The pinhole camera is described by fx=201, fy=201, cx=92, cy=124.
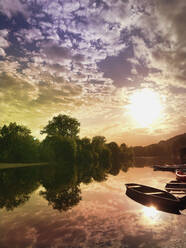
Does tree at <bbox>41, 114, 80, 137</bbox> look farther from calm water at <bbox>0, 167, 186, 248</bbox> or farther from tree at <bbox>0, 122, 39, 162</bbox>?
calm water at <bbox>0, 167, 186, 248</bbox>

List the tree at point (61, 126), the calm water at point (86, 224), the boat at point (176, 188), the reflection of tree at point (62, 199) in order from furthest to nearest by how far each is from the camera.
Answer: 1. the tree at point (61, 126)
2. the boat at point (176, 188)
3. the reflection of tree at point (62, 199)
4. the calm water at point (86, 224)

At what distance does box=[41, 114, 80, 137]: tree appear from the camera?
4072 inches

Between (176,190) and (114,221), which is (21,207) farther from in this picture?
(176,190)

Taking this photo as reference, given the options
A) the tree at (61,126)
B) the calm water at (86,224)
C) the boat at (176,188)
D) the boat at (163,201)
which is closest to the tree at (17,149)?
the tree at (61,126)

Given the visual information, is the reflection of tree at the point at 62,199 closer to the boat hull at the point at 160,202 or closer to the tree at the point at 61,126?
the boat hull at the point at 160,202

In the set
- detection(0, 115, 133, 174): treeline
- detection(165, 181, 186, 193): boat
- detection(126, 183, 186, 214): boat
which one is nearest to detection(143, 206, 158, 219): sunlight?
detection(126, 183, 186, 214): boat

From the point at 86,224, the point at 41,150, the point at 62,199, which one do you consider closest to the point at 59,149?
the point at 41,150

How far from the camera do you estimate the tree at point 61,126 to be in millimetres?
103438

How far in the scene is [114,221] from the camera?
49.5ft

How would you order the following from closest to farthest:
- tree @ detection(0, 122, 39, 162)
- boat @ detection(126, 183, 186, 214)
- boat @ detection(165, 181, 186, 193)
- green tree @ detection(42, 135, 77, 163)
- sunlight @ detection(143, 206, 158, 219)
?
sunlight @ detection(143, 206, 158, 219), boat @ detection(126, 183, 186, 214), boat @ detection(165, 181, 186, 193), tree @ detection(0, 122, 39, 162), green tree @ detection(42, 135, 77, 163)

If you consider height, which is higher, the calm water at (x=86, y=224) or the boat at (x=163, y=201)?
the boat at (x=163, y=201)

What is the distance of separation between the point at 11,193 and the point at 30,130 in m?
86.4

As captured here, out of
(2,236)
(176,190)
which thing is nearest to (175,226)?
(2,236)

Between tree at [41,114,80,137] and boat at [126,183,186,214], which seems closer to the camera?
boat at [126,183,186,214]
